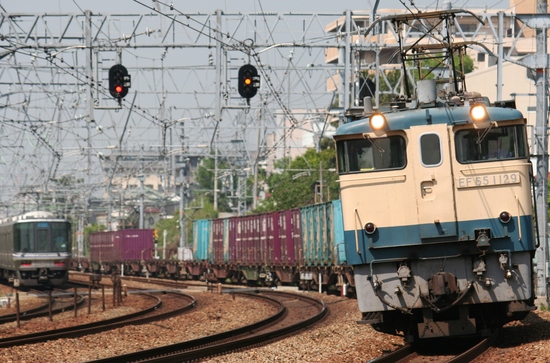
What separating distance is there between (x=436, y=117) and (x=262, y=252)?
2526cm

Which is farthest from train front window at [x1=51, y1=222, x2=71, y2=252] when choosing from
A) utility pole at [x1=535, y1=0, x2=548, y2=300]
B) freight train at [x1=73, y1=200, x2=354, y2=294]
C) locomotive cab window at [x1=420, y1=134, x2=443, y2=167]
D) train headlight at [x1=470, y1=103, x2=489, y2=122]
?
train headlight at [x1=470, y1=103, x2=489, y2=122]

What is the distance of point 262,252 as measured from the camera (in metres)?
37.4

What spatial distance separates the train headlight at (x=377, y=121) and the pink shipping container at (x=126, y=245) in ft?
151

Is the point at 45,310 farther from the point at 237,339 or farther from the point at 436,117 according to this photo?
the point at 436,117

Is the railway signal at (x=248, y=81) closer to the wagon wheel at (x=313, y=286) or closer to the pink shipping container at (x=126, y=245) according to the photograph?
the wagon wheel at (x=313, y=286)

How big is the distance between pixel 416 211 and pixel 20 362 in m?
6.36

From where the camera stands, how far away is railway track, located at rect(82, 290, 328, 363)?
13703mm

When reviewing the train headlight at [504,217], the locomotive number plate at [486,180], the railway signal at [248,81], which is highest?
the railway signal at [248,81]

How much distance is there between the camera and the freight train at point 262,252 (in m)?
29.0

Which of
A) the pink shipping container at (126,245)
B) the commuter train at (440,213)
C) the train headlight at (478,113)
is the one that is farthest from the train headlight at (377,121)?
the pink shipping container at (126,245)

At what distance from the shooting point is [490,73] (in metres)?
63.9

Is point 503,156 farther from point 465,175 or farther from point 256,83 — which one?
point 256,83

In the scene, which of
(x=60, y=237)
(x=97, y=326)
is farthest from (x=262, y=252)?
(x=97, y=326)

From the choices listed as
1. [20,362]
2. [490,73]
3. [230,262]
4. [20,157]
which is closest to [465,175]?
[20,362]
